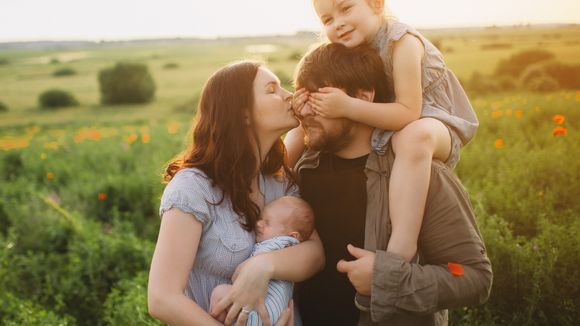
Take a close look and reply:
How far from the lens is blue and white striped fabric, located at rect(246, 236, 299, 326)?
85.6 inches

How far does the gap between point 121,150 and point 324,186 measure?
713 cm

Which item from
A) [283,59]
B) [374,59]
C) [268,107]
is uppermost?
[374,59]

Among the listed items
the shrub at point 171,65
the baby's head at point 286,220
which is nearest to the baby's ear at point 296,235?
the baby's head at point 286,220

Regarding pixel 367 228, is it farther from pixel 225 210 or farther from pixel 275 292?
pixel 225 210

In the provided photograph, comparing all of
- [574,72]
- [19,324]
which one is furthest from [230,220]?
[574,72]

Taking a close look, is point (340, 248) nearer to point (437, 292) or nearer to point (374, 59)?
point (437, 292)

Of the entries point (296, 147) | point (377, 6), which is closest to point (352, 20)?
point (377, 6)

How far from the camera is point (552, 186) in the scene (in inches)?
175

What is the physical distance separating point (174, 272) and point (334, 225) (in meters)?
0.78

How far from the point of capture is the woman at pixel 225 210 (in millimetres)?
2072

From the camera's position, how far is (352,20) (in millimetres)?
2537

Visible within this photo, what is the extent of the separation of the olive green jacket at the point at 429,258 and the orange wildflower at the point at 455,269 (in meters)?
0.01

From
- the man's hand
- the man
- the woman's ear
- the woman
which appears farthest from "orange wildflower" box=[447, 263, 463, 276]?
the woman's ear

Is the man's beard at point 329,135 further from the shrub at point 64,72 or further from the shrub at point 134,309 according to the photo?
the shrub at point 64,72
